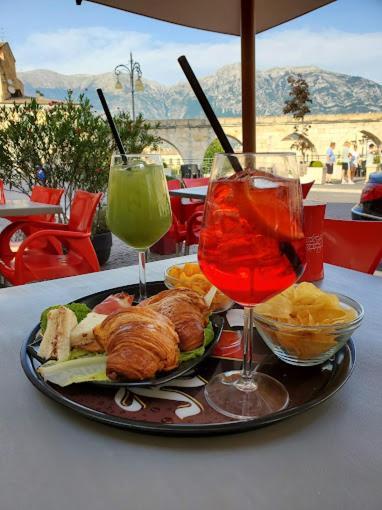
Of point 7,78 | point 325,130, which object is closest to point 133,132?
point 7,78

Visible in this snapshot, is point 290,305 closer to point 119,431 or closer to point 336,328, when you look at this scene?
point 336,328

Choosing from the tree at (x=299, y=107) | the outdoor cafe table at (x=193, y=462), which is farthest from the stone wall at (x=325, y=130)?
the outdoor cafe table at (x=193, y=462)

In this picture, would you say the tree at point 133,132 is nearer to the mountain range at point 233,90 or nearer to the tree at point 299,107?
the tree at point 299,107

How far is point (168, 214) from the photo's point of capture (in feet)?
3.95

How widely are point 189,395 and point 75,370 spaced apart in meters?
0.18

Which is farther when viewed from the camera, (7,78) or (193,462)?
(7,78)

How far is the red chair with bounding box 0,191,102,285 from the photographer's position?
95.1 inches

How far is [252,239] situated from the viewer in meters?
0.60

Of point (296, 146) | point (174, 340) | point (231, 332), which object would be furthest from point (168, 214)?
point (296, 146)

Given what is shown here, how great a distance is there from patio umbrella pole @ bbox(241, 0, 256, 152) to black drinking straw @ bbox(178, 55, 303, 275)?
123 mm

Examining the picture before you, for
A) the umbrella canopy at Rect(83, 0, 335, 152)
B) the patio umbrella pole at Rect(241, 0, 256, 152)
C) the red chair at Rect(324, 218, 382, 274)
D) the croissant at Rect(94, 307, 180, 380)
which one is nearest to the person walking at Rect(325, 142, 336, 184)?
the umbrella canopy at Rect(83, 0, 335, 152)

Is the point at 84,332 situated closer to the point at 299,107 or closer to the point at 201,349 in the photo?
the point at 201,349

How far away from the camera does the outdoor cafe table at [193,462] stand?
0.43 m

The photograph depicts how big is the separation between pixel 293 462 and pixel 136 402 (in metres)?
0.23
